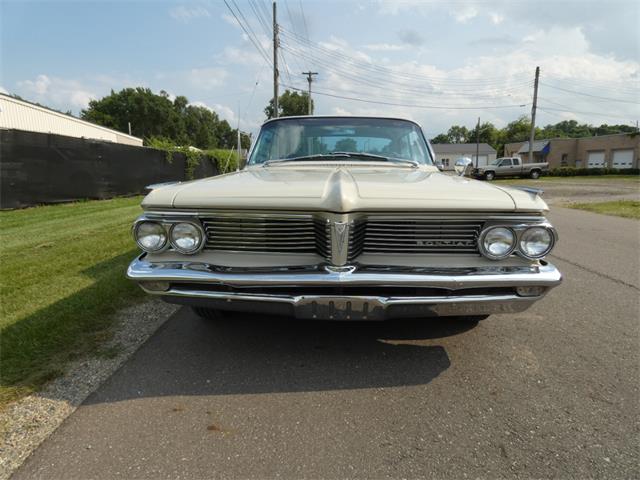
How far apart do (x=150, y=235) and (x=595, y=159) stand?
5598 cm

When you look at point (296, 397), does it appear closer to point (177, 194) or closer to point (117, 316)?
point (177, 194)

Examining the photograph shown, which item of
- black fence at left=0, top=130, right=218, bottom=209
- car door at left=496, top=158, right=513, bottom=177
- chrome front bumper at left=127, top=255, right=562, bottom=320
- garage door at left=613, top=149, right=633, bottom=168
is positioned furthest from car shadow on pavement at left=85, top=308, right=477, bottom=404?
garage door at left=613, top=149, right=633, bottom=168

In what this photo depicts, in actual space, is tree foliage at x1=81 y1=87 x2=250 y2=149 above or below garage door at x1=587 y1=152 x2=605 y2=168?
above

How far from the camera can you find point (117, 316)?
3326 millimetres

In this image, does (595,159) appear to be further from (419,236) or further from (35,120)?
(419,236)

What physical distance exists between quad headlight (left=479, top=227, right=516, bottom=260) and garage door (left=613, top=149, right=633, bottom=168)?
5179 centimetres

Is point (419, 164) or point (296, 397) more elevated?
point (419, 164)

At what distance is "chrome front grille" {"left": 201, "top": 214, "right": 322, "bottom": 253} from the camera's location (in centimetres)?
226

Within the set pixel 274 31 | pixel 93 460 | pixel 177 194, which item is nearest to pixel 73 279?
pixel 177 194

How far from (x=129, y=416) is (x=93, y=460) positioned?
307 mm

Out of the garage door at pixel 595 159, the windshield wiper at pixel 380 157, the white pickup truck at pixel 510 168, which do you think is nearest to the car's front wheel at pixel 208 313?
the windshield wiper at pixel 380 157

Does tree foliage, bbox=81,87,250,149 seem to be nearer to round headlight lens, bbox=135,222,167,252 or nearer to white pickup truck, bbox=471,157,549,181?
white pickup truck, bbox=471,157,549,181

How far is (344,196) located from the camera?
212 centimetres

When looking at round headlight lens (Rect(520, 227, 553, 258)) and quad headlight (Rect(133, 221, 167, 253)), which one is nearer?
round headlight lens (Rect(520, 227, 553, 258))
